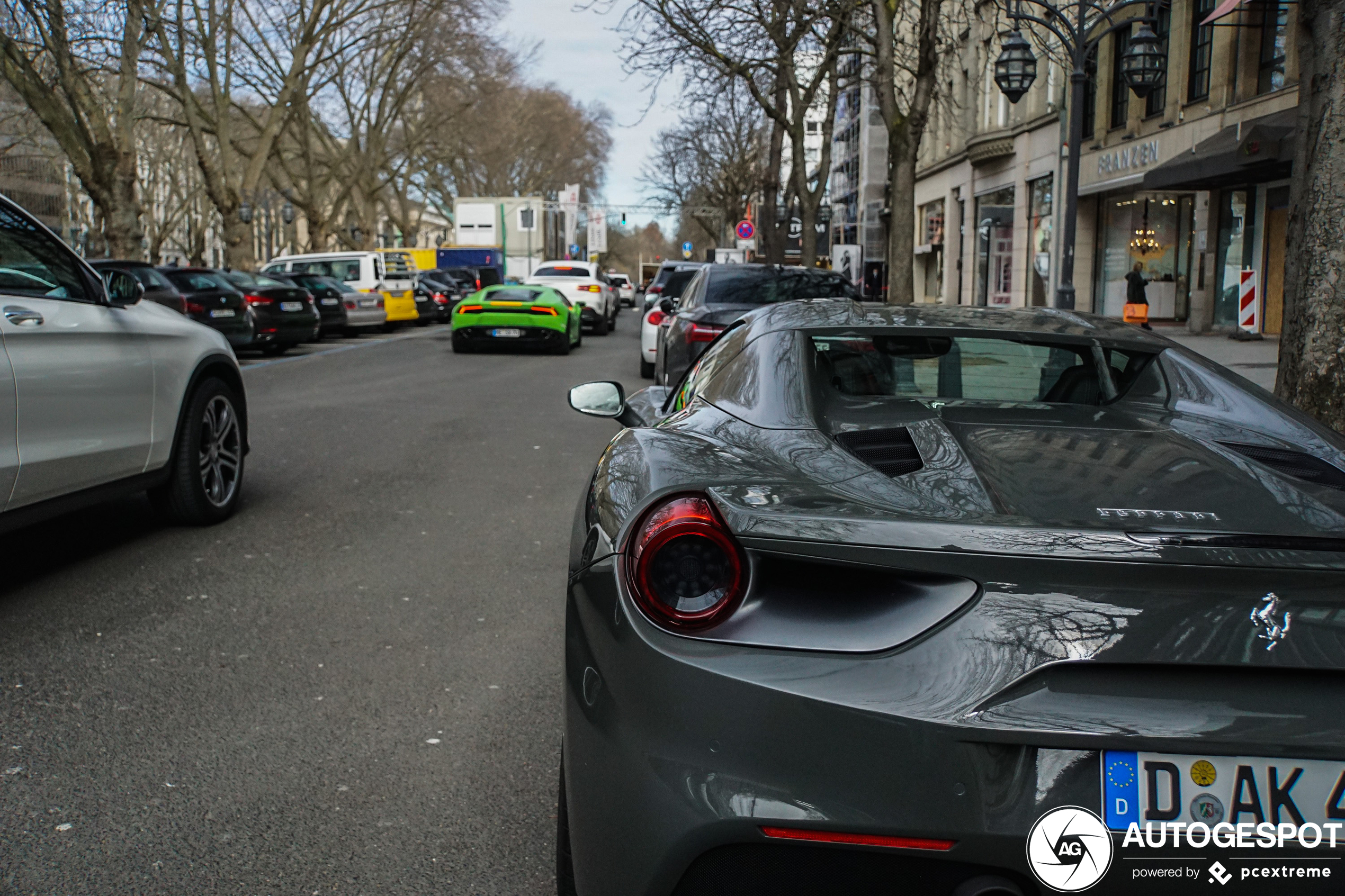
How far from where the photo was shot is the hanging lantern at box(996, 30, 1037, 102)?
17375 millimetres

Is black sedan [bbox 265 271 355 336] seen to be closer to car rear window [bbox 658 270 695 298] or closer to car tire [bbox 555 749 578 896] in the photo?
car rear window [bbox 658 270 695 298]

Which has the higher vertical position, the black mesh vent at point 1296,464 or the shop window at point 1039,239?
the shop window at point 1039,239

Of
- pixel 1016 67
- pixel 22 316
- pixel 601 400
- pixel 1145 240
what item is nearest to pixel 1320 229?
pixel 601 400

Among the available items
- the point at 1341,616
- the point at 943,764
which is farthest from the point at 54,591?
the point at 1341,616

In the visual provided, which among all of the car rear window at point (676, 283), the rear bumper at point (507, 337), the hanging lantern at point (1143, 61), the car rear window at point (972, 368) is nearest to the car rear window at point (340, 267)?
the rear bumper at point (507, 337)

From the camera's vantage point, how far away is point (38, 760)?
3438 mm

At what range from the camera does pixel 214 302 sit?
1844 cm

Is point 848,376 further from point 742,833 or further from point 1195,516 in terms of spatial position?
point 742,833

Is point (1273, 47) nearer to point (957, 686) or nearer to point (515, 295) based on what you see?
point (515, 295)

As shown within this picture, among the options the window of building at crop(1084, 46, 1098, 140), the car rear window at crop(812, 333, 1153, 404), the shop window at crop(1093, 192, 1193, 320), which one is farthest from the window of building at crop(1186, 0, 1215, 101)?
the car rear window at crop(812, 333, 1153, 404)

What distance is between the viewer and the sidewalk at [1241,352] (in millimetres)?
15514

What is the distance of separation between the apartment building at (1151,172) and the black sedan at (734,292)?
493cm

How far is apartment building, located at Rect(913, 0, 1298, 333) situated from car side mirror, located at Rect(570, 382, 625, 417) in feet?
41.7

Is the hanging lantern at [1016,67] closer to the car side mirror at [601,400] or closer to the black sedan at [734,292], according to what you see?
the black sedan at [734,292]
